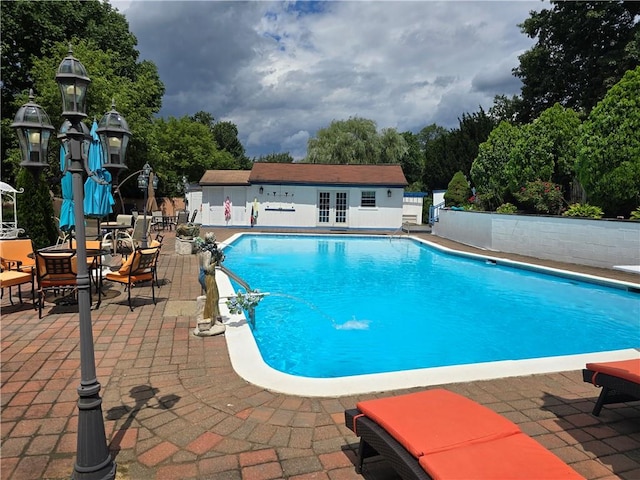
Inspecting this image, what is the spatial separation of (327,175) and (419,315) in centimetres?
1623

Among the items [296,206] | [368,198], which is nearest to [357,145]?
[368,198]

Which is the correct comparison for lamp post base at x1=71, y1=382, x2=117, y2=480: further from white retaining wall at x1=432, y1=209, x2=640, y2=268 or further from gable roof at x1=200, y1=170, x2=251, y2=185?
gable roof at x1=200, y1=170, x2=251, y2=185

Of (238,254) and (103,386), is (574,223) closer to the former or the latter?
(238,254)

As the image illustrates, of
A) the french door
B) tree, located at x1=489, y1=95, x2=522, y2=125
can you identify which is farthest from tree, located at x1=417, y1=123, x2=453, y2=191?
the french door

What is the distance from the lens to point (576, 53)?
24.1 meters

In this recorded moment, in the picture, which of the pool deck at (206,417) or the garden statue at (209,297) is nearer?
the pool deck at (206,417)

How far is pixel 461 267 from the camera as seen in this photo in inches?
508

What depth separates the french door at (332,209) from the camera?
23391 millimetres

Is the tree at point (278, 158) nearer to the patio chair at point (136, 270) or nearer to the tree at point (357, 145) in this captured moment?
the tree at point (357, 145)

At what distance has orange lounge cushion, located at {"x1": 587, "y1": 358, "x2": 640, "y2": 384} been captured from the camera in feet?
9.95

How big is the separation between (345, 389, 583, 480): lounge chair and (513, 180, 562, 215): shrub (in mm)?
14453

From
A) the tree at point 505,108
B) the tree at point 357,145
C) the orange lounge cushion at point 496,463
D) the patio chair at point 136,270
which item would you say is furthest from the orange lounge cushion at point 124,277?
the tree at point 357,145

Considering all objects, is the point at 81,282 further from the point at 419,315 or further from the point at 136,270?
the point at 419,315

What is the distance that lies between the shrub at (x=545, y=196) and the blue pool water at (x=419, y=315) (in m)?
3.93
